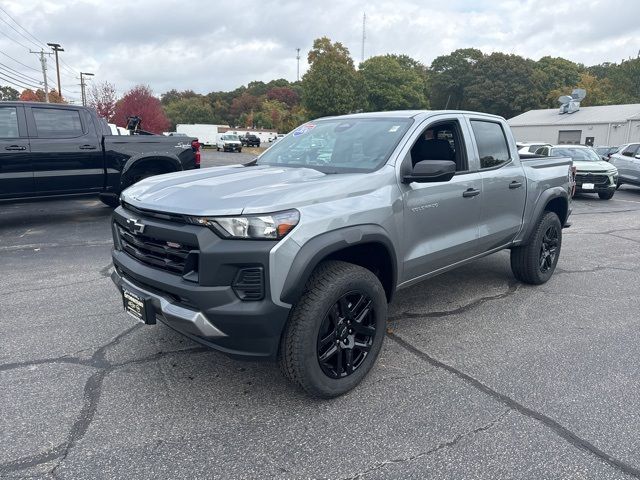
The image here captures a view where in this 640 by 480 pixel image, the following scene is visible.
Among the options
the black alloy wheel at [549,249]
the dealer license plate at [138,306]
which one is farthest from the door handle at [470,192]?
the dealer license plate at [138,306]

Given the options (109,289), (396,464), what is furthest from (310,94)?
(396,464)

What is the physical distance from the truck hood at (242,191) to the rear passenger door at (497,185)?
1.62 metres

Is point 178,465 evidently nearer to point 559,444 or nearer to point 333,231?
point 333,231

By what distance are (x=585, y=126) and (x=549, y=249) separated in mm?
37795

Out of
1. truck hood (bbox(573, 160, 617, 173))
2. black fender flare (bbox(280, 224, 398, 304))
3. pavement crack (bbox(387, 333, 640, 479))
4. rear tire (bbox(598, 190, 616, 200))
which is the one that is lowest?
rear tire (bbox(598, 190, 616, 200))

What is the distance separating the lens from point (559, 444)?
257 centimetres

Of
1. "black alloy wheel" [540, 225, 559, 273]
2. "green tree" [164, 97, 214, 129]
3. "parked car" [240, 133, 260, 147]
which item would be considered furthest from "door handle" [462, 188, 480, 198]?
"green tree" [164, 97, 214, 129]

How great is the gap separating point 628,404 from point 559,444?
0.75 m

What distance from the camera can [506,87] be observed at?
58750 mm

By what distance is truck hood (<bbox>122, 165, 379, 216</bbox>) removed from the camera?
2623 mm

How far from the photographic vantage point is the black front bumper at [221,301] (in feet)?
8.17

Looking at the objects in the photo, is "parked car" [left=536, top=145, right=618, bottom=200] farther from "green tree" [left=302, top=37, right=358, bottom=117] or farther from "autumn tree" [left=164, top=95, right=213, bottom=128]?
"autumn tree" [left=164, top=95, right=213, bottom=128]

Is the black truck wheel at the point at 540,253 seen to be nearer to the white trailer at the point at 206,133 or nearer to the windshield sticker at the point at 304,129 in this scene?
the windshield sticker at the point at 304,129

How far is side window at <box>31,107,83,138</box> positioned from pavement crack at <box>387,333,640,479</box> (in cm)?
692
